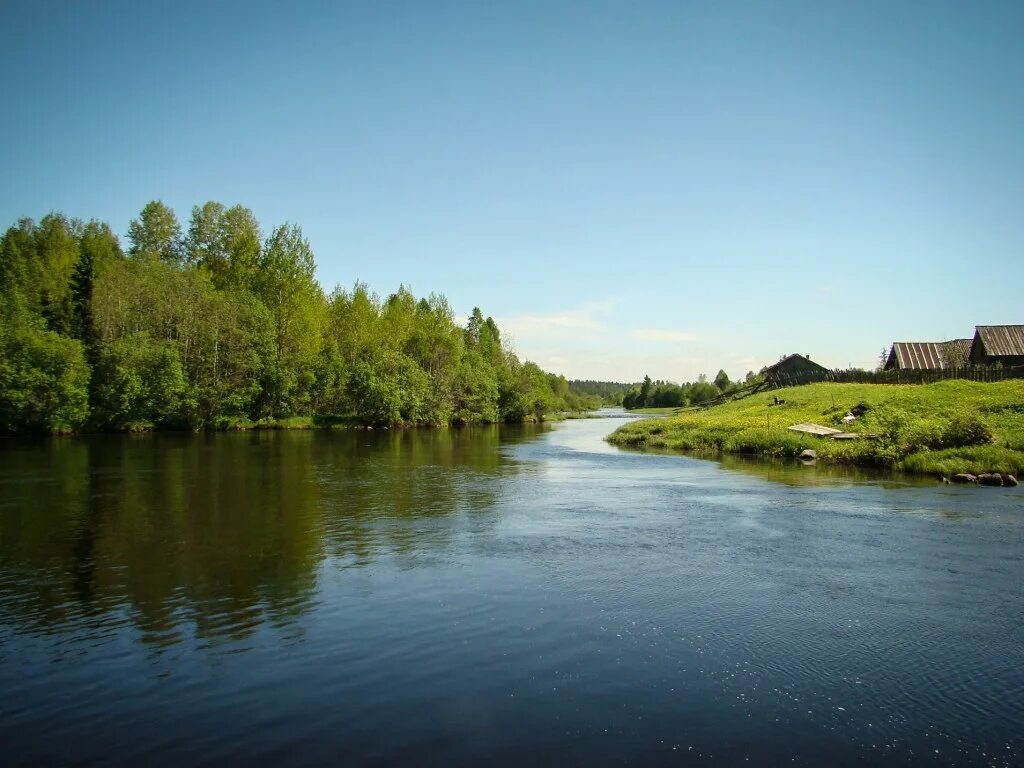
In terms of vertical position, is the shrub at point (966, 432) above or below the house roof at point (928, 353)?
below

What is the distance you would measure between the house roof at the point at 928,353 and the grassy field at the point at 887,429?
12.2m

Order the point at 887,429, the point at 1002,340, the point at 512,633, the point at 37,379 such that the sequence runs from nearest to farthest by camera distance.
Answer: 1. the point at 512,633
2. the point at 887,429
3. the point at 37,379
4. the point at 1002,340

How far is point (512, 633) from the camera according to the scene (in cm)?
1179

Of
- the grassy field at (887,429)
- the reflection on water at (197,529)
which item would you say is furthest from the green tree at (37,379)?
the grassy field at (887,429)

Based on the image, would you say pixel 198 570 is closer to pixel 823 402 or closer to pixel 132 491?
pixel 132 491

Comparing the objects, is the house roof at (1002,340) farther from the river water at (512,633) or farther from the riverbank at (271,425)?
the riverbank at (271,425)

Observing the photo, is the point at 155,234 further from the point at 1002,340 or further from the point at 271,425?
the point at 1002,340

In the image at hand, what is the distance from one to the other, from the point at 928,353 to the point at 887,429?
1646 inches

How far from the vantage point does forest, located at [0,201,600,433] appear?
2347 inches

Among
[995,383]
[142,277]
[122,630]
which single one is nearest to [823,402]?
[995,383]

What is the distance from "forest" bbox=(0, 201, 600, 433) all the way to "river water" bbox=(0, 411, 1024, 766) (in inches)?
1662

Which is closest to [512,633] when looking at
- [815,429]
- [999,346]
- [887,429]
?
[887,429]

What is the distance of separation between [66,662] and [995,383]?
5638 cm

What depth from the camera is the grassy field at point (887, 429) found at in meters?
31.7
